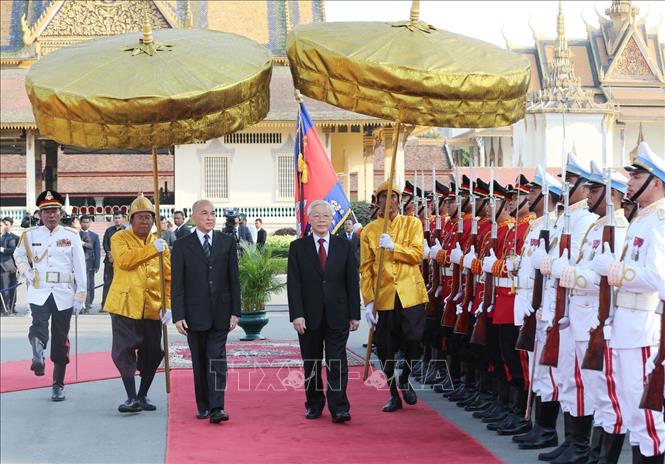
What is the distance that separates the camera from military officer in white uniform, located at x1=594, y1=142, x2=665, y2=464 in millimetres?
6055

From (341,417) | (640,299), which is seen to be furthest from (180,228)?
(640,299)

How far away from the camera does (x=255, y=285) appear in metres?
13.8

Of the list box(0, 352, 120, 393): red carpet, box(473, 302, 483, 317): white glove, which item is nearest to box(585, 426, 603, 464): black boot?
box(473, 302, 483, 317): white glove

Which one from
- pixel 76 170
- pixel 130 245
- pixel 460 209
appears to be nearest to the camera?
pixel 130 245

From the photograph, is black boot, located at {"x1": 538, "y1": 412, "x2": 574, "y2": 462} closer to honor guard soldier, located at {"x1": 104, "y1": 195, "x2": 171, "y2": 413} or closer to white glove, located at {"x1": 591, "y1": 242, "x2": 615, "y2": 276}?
white glove, located at {"x1": 591, "y1": 242, "x2": 615, "y2": 276}

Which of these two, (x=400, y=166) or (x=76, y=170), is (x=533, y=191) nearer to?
(x=400, y=166)

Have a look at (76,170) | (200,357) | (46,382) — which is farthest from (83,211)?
(200,357)

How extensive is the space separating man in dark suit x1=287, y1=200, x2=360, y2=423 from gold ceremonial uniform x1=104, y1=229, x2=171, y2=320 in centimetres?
117

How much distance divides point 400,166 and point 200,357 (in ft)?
88.5

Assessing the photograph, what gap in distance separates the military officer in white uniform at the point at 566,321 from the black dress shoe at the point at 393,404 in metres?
1.76

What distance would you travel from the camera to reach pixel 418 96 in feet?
25.7

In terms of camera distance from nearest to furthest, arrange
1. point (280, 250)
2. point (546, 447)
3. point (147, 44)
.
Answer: point (546, 447) → point (147, 44) → point (280, 250)

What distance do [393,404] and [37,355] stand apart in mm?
3519

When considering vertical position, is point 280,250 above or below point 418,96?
below
